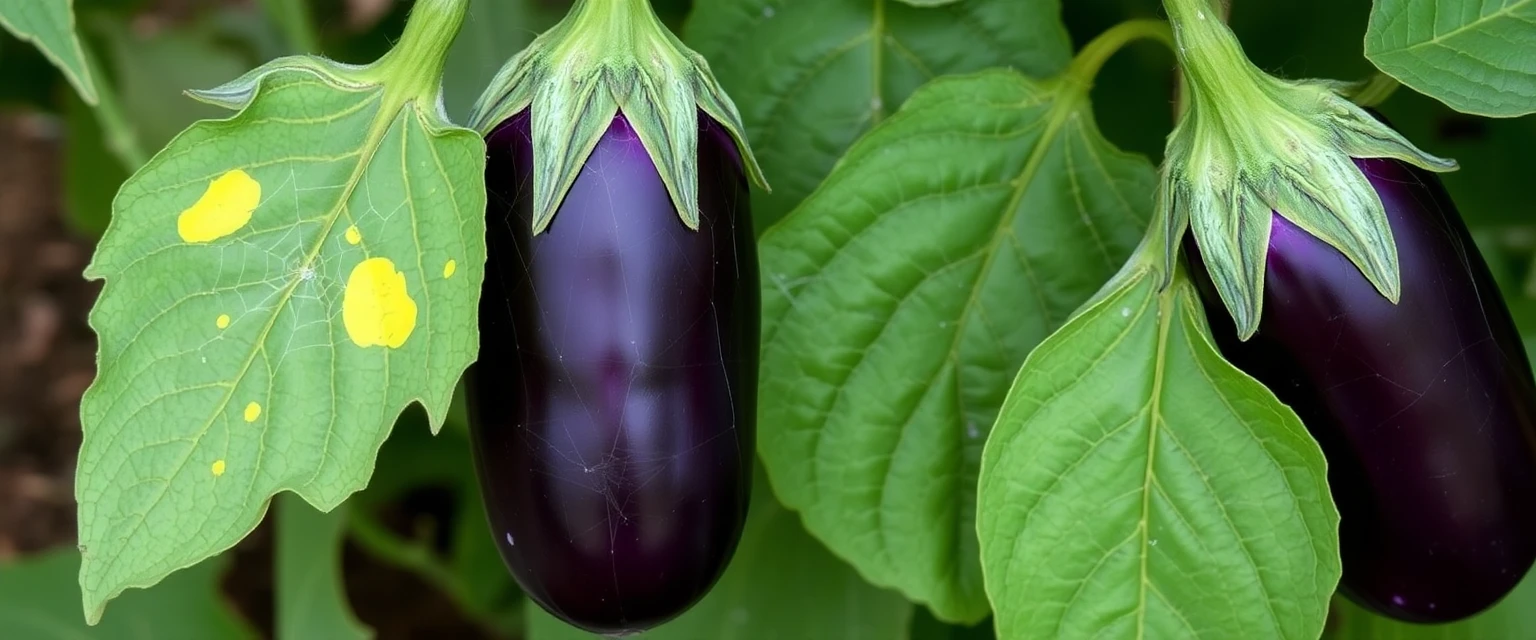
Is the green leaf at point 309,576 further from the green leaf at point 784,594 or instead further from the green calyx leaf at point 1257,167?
the green calyx leaf at point 1257,167

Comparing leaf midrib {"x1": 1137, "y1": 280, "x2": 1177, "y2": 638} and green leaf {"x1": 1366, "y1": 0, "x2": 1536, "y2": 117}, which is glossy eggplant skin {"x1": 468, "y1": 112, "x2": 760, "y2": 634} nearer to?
leaf midrib {"x1": 1137, "y1": 280, "x2": 1177, "y2": 638}

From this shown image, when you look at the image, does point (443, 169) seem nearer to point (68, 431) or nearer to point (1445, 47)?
point (1445, 47)

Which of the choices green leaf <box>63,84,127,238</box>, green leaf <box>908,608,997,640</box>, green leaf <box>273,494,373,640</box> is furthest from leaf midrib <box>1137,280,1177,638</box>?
green leaf <box>63,84,127,238</box>

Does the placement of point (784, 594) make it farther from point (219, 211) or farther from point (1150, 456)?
point (219, 211)

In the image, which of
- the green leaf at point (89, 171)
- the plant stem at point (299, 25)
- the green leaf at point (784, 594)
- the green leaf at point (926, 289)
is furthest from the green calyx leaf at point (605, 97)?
the green leaf at point (89, 171)

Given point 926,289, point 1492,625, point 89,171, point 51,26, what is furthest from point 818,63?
point 89,171

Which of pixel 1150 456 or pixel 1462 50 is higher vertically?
pixel 1462 50

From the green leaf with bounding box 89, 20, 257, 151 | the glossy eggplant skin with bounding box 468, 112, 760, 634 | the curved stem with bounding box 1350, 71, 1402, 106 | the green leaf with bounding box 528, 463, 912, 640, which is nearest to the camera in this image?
the glossy eggplant skin with bounding box 468, 112, 760, 634
